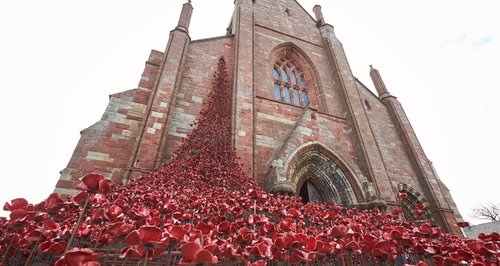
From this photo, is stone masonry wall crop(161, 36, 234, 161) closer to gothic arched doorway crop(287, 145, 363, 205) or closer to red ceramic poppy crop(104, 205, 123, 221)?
gothic arched doorway crop(287, 145, 363, 205)

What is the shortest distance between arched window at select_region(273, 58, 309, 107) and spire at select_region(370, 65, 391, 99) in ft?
15.7

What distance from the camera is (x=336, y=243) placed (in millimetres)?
1961

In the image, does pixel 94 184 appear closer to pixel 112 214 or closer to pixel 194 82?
pixel 112 214

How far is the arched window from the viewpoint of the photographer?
411 inches

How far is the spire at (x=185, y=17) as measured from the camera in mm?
9086

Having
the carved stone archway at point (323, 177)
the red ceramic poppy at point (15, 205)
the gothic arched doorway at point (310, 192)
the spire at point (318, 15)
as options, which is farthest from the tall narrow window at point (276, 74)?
the red ceramic poppy at point (15, 205)

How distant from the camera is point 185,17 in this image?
31.2 ft

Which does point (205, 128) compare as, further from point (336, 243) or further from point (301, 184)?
point (336, 243)

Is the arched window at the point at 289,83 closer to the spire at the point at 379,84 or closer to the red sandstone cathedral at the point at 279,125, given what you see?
the red sandstone cathedral at the point at 279,125

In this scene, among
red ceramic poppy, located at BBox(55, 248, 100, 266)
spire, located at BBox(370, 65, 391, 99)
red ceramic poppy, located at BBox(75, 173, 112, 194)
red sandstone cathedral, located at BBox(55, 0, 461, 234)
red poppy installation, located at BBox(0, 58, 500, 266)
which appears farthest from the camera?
spire, located at BBox(370, 65, 391, 99)

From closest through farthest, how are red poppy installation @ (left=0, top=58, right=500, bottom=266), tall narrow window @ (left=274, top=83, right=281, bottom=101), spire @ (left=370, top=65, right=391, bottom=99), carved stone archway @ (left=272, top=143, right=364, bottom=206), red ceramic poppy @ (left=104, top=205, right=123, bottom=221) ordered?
red poppy installation @ (left=0, top=58, right=500, bottom=266), red ceramic poppy @ (left=104, top=205, right=123, bottom=221), carved stone archway @ (left=272, top=143, right=364, bottom=206), tall narrow window @ (left=274, top=83, right=281, bottom=101), spire @ (left=370, top=65, right=391, bottom=99)

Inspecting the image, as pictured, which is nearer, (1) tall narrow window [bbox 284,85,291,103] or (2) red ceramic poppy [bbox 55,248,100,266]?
(2) red ceramic poppy [bbox 55,248,100,266]

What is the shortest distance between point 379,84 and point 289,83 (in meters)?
6.00

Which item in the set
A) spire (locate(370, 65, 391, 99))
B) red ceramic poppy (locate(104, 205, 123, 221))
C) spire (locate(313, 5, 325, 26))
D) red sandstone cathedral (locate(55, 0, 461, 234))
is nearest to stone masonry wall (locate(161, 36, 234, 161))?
red sandstone cathedral (locate(55, 0, 461, 234))
